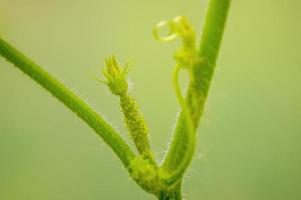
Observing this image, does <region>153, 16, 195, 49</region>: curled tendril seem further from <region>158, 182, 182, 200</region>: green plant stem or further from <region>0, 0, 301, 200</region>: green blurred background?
<region>0, 0, 301, 200</region>: green blurred background

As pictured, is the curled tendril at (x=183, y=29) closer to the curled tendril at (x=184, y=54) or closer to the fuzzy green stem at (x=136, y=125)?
the curled tendril at (x=184, y=54)

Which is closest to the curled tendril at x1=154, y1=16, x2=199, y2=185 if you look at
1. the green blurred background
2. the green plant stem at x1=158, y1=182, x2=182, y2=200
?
the green plant stem at x1=158, y1=182, x2=182, y2=200

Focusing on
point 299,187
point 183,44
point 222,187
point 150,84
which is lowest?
point 299,187

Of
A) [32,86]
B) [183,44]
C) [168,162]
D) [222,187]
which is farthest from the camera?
[32,86]

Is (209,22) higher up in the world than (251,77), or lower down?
higher up

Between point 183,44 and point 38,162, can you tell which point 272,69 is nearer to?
point 38,162

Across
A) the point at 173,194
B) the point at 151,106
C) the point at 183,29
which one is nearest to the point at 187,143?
the point at 173,194

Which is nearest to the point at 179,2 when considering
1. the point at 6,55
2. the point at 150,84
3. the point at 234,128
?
the point at 150,84
